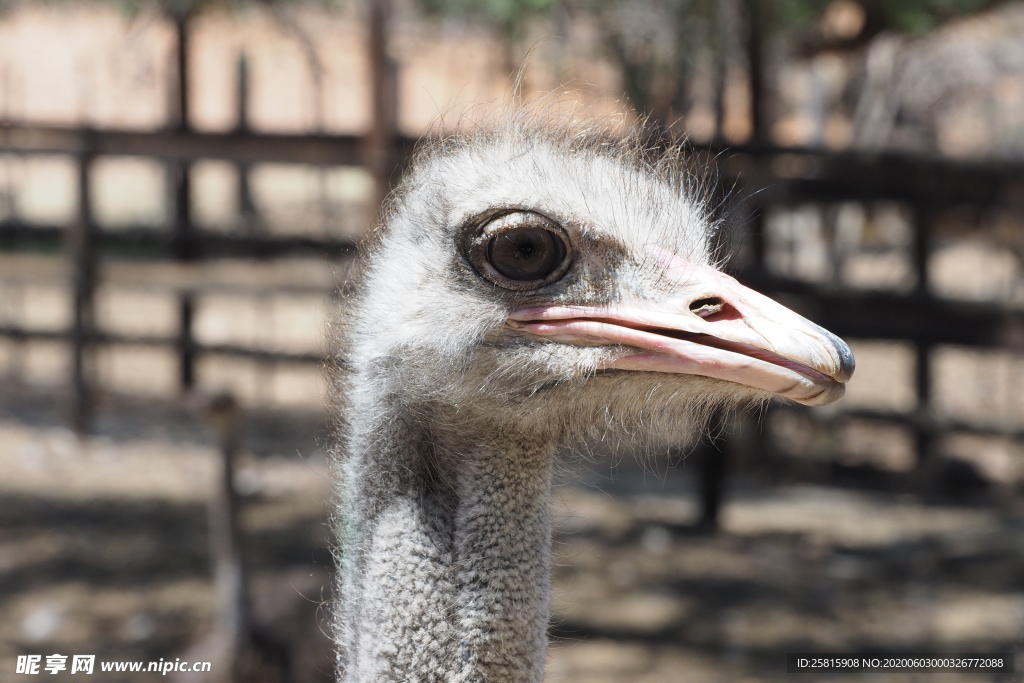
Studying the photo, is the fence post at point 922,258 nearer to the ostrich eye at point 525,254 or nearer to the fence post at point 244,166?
the fence post at point 244,166

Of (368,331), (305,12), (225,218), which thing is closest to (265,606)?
(368,331)

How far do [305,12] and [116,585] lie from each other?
12.7 ft

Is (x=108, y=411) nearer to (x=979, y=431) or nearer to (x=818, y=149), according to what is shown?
(x=818, y=149)

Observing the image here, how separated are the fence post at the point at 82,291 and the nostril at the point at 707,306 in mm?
6049

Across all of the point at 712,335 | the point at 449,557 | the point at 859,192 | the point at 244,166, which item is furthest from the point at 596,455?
the point at 244,166

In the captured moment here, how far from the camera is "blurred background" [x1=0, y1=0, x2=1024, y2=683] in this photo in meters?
4.57

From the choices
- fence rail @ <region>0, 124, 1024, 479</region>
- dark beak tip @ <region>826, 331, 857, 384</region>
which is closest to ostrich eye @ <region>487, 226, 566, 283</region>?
dark beak tip @ <region>826, 331, 857, 384</region>

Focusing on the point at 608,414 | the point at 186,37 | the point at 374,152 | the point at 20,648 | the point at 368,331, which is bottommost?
the point at 20,648

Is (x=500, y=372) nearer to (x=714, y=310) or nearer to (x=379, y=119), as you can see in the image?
(x=714, y=310)

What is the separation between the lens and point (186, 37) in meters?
7.07

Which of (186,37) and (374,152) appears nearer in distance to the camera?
(374,152)

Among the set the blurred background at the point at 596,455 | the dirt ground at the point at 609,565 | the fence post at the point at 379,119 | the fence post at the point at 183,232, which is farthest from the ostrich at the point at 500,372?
the fence post at the point at 183,232

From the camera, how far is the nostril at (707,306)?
1.59m

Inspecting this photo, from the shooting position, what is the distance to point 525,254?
1639mm
